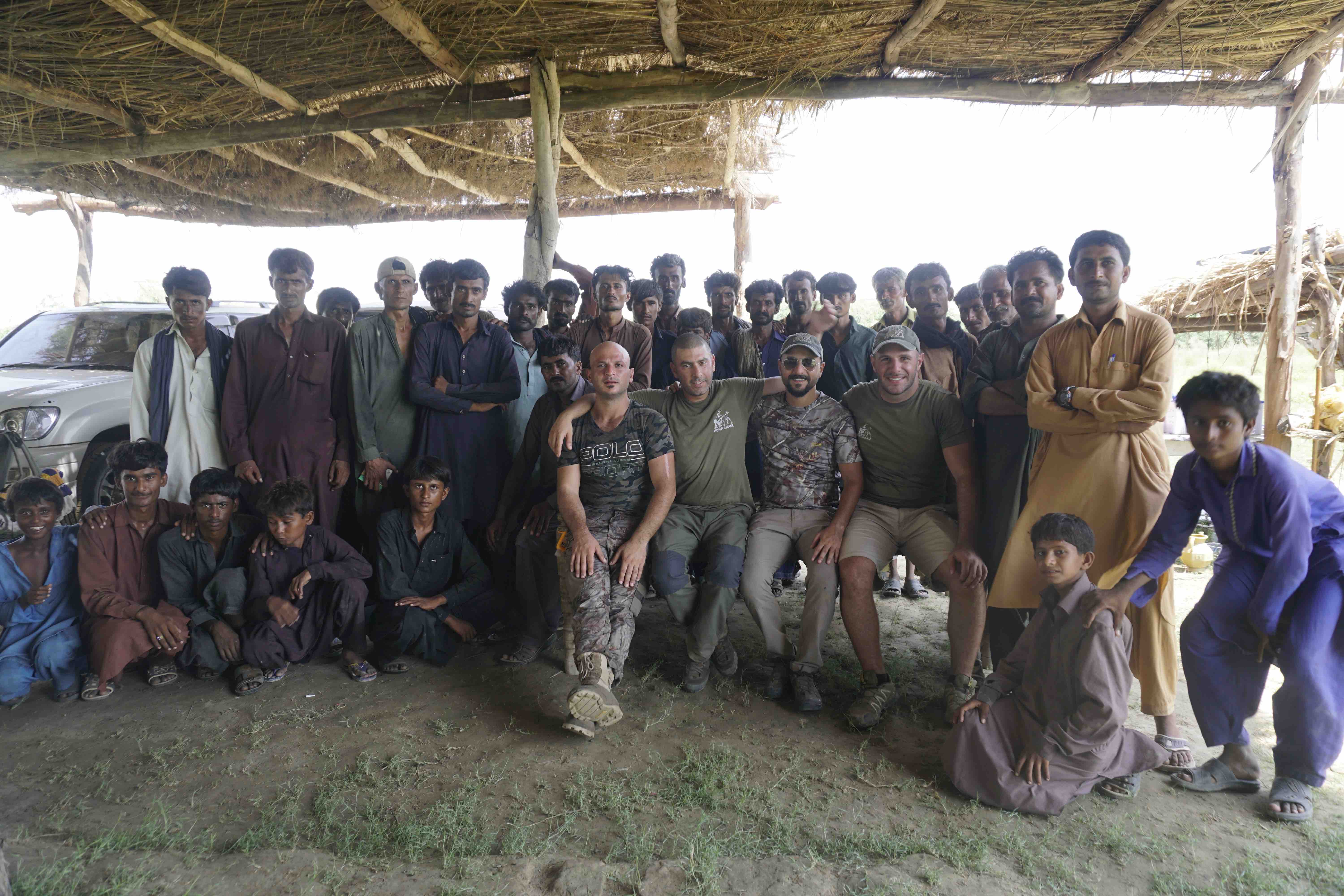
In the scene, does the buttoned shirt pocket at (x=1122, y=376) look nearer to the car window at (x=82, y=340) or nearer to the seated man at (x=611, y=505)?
the seated man at (x=611, y=505)

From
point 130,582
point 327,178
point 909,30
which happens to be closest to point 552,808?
point 130,582

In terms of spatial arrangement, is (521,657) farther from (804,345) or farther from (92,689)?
(804,345)

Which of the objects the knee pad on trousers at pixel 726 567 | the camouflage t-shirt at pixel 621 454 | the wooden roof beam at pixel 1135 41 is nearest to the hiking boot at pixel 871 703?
the knee pad on trousers at pixel 726 567

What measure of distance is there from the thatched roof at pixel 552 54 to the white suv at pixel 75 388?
1.30m

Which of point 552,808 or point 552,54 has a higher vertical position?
point 552,54

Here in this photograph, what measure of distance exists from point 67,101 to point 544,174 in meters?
3.32

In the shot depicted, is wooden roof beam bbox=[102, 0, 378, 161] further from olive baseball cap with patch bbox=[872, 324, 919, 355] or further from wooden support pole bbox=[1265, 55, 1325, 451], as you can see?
wooden support pole bbox=[1265, 55, 1325, 451]

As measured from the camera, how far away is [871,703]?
3350 millimetres

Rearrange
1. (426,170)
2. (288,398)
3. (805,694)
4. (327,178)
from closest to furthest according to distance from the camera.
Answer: (805,694), (288,398), (426,170), (327,178)

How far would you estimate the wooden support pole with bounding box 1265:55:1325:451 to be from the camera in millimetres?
5258

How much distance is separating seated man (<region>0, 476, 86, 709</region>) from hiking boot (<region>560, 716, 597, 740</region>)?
95.1 inches

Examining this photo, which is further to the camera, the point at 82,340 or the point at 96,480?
the point at 82,340

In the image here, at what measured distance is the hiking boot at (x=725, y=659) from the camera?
3838 millimetres

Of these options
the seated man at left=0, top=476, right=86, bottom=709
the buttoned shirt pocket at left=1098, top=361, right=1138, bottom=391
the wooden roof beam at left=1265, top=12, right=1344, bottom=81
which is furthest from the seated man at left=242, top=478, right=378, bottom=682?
the wooden roof beam at left=1265, top=12, right=1344, bottom=81
